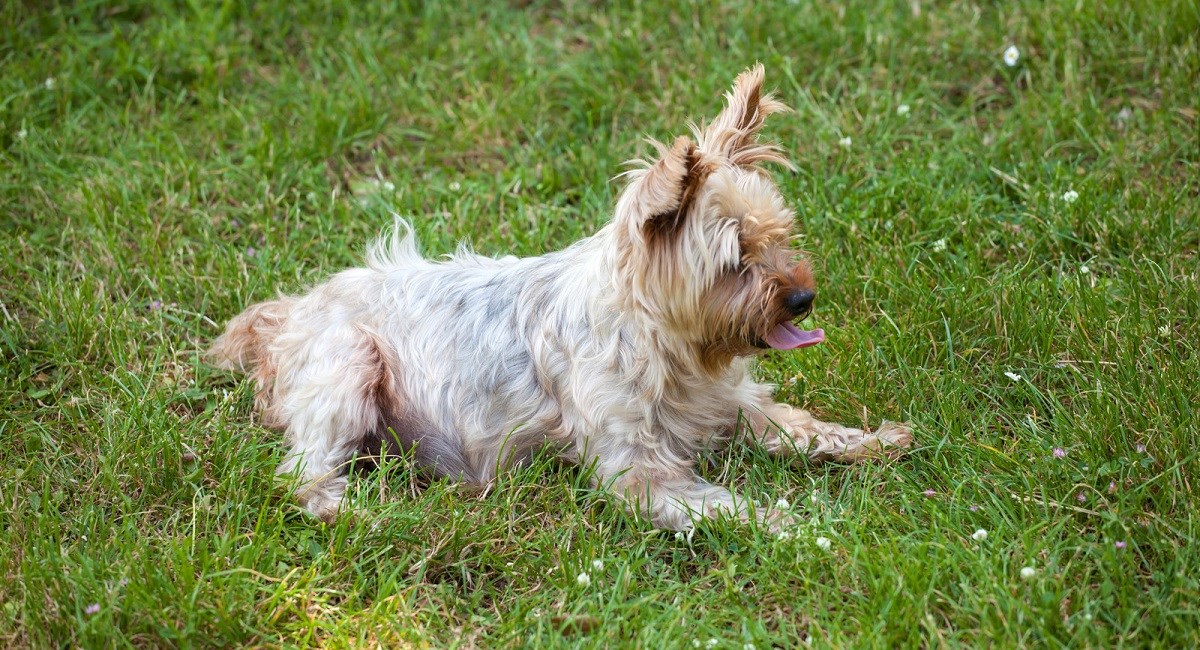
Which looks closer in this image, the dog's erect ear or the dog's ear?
the dog's ear

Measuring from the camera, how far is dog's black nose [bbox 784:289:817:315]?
3736mm

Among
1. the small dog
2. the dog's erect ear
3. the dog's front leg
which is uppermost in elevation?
the dog's erect ear

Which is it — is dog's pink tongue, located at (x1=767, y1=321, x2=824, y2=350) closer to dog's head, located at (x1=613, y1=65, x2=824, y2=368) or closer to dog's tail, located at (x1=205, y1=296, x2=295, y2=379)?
dog's head, located at (x1=613, y1=65, x2=824, y2=368)

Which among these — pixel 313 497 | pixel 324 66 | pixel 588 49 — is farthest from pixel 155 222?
pixel 588 49

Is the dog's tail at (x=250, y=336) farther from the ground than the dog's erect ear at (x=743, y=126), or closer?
closer

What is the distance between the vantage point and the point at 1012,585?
131 inches

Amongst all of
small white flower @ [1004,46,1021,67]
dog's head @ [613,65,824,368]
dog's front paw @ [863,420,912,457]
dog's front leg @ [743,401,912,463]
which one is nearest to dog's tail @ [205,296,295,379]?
dog's head @ [613,65,824,368]

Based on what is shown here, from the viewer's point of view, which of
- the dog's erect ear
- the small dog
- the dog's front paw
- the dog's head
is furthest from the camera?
the dog's front paw

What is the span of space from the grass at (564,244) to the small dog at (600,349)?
15 cm

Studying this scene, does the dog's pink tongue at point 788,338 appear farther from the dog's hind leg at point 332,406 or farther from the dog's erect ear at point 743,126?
the dog's hind leg at point 332,406

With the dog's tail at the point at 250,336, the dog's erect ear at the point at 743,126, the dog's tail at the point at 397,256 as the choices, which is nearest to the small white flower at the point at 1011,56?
the dog's erect ear at the point at 743,126

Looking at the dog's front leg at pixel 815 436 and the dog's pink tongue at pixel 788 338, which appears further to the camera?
the dog's front leg at pixel 815 436

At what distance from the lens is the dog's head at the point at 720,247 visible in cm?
360

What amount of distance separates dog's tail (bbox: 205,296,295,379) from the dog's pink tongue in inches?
82.3
